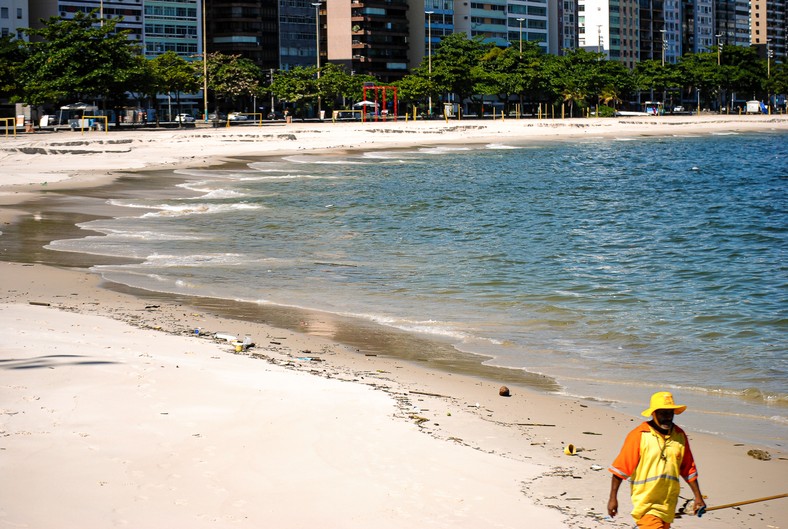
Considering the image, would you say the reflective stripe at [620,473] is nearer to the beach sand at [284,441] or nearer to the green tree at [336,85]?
the beach sand at [284,441]

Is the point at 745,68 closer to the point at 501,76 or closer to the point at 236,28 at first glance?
the point at 501,76

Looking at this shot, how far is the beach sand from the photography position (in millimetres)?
7613

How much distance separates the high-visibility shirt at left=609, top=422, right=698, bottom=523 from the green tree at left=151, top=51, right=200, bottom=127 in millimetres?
97954

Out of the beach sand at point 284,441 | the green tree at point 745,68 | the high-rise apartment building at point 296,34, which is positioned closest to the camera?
the beach sand at point 284,441

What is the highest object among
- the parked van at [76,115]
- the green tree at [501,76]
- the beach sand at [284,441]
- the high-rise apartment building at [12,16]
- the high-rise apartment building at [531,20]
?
the high-rise apartment building at [531,20]

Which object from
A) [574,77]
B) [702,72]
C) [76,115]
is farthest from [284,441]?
[702,72]

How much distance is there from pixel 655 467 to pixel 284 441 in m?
3.57

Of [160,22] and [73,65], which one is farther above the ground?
[160,22]

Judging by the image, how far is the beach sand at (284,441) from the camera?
25.0 feet

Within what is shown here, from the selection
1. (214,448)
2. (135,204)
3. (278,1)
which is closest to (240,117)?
(278,1)

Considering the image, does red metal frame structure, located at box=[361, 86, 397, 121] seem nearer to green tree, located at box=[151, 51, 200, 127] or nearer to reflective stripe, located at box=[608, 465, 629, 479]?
green tree, located at box=[151, 51, 200, 127]

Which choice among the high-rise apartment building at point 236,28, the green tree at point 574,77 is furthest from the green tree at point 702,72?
the high-rise apartment building at point 236,28

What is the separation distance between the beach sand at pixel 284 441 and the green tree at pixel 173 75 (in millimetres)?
91539

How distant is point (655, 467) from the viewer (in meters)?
6.65
